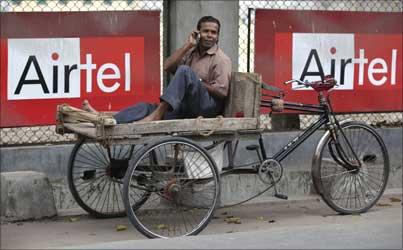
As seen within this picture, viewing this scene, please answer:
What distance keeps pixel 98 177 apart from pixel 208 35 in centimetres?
149

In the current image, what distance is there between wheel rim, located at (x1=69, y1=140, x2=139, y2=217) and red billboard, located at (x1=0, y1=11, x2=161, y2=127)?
0.63m

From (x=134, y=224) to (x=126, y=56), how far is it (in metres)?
2.12

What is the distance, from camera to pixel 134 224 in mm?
6223

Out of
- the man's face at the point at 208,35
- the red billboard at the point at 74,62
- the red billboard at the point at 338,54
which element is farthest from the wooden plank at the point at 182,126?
the red billboard at the point at 338,54

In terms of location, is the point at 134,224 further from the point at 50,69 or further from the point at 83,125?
the point at 50,69

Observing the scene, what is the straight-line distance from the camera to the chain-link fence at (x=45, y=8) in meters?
7.52

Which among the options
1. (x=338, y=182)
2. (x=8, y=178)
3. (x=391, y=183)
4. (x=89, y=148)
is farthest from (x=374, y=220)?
(x=8, y=178)

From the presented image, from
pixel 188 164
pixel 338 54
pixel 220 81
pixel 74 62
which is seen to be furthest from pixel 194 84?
pixel 338 54

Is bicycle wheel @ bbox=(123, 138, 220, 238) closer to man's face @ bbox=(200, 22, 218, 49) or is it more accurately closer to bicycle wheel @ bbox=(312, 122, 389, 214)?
man's face @ bbox=(200, 22, 218, 49)

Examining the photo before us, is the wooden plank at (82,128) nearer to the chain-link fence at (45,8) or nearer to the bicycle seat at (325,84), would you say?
the chain-link fence at (45,8)

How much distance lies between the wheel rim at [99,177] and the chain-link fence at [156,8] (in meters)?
0.66

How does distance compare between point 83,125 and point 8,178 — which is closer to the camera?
point 83,125

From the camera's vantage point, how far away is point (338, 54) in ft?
28.0

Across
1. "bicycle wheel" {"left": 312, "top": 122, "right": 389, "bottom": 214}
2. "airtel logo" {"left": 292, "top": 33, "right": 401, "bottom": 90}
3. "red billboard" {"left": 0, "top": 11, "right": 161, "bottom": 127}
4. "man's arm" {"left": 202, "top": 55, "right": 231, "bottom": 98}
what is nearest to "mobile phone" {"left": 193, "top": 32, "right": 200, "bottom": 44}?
"man's arm" {"left": 202, "top": 55, "right": 231, "bottom": 98}
